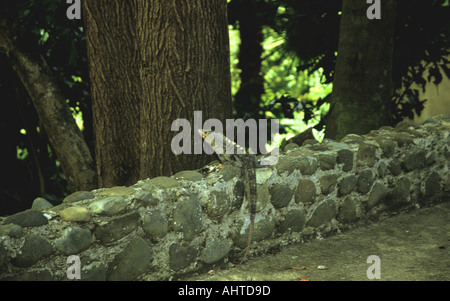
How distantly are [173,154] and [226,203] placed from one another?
794mm

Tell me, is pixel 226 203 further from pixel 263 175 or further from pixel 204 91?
pixel 204 91

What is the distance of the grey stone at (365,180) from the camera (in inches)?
205

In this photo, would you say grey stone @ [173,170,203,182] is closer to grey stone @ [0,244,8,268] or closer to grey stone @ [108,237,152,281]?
grey stone @ [108,237,152,281]

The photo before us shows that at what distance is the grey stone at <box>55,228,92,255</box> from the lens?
138 inches

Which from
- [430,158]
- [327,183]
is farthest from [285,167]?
[430,158]

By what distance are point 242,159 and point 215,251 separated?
77 centimetres

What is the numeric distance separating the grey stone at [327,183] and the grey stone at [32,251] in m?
2.47

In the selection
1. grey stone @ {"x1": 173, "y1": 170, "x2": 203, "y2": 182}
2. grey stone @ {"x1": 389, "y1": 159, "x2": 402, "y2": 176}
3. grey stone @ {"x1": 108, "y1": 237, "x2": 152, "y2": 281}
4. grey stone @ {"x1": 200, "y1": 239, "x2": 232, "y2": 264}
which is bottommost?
grey stone @ {"x1": 200, "y1": 239, "x2": 232, "y2": 264}

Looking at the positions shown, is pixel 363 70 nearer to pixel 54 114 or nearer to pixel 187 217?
pixel 187 217

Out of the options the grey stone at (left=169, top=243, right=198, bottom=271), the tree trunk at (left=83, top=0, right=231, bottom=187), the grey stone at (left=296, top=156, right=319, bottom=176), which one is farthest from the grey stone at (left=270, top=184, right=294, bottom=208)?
the grey stone at (left=169, top=243, right=198, bottom=271)

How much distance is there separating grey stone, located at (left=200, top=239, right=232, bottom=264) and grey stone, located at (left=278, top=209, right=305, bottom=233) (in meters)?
0.58

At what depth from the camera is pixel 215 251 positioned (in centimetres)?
433
